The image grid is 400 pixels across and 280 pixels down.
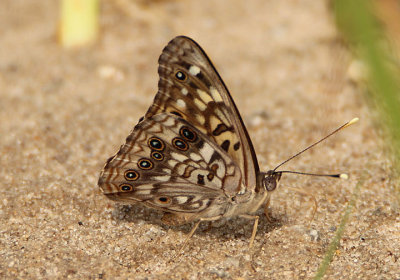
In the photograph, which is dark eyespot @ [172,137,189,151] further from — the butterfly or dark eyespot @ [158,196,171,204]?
dark eyespot @ [158,196,171,204]

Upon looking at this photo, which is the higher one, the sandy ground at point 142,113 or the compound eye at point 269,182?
the compound eye at point 269,182

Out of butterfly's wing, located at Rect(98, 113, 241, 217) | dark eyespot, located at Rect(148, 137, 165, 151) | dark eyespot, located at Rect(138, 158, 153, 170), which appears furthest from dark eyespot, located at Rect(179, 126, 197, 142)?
dark eyespot, located at Rect(138, 158, 153, 170)

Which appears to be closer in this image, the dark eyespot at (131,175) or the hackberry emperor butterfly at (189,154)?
the hackberry emperor butterfly at (189,154)

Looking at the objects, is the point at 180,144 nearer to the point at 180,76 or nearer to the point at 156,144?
the point at 156,144

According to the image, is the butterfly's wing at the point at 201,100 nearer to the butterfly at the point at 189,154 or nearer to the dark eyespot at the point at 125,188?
the butterfly at the point at 189,154

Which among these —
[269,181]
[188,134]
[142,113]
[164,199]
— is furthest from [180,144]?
[142,113]

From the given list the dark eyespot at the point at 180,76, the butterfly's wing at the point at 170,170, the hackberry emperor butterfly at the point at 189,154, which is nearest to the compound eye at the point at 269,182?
the hackberry emperor butterfly at the point at 189,154

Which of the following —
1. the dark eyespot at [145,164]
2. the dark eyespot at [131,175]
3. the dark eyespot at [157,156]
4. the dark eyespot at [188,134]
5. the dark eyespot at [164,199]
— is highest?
the dark eyespot at [188,134]
